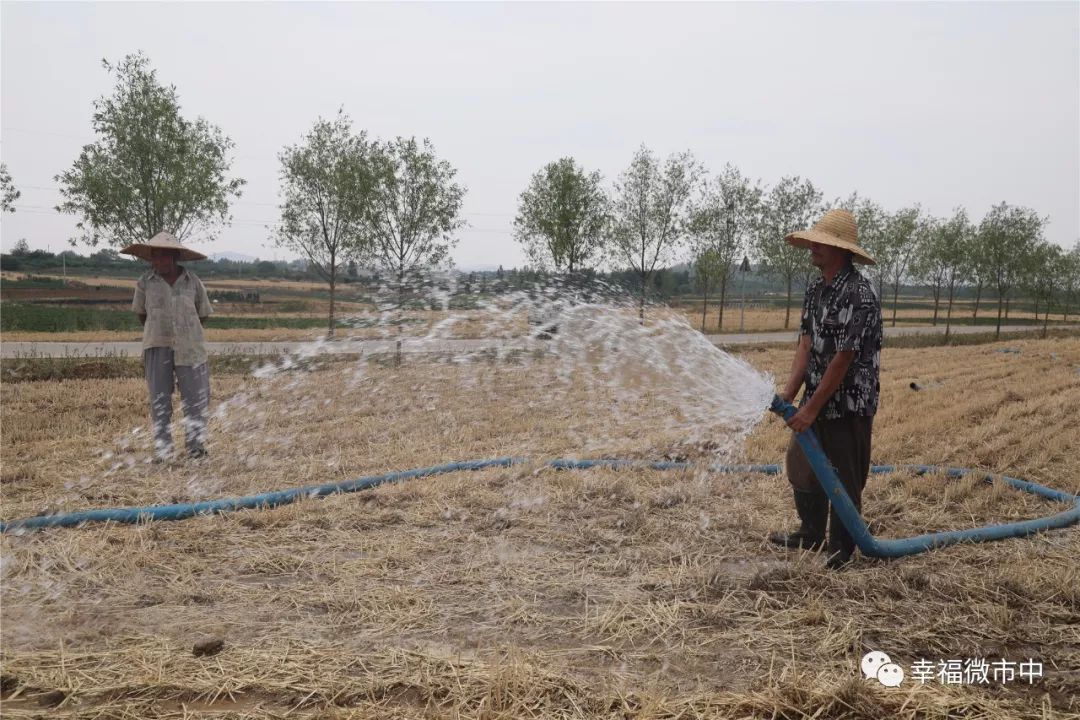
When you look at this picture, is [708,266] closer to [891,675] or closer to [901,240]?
[901,240]

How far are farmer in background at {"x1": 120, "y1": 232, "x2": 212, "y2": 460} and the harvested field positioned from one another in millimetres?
369

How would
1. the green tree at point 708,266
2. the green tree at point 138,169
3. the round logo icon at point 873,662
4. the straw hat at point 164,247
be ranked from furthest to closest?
the green tree at point 708,266 < the green tree at point 138,169 < the straw hat at point 164,247 < the round logo icon at point 873,662

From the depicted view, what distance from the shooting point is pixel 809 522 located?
4.09 meters

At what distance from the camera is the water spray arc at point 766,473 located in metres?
3.77

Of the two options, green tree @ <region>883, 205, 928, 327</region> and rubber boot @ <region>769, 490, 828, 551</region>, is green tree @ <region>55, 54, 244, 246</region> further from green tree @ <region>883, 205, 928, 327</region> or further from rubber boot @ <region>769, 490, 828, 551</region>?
green tree @ <region>883, 205, 928, 327</region>

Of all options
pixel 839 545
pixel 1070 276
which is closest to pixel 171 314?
pixel 839 545

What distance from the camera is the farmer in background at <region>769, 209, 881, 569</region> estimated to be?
3.70 m

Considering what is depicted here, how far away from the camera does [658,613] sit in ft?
11.0

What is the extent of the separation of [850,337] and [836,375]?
7.8 inches

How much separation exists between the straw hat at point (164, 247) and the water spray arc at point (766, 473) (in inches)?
86.5

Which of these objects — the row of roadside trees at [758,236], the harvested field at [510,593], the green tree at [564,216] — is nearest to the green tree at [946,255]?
the row of roadside trees at [758,236]

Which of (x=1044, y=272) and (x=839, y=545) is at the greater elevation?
(x=1044, y=272)

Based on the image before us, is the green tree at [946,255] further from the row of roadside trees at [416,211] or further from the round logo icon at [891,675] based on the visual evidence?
the round logo icon at [891,675]

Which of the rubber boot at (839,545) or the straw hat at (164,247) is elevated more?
the straw hat at (164,247)
